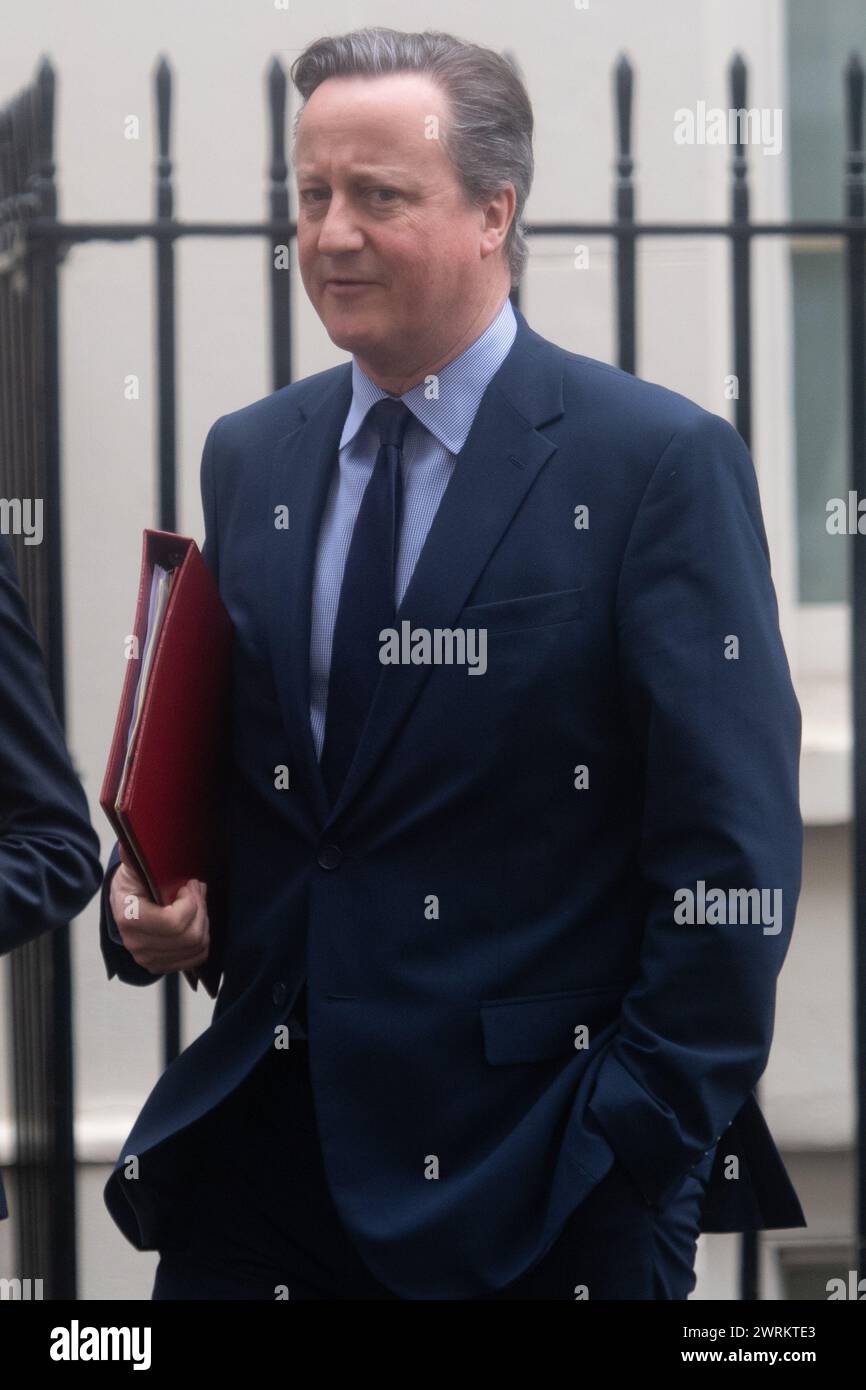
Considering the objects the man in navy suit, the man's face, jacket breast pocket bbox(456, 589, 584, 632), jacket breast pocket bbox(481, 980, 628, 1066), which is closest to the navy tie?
the man in navy suit

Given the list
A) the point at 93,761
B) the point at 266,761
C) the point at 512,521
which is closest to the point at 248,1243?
the point at 266,761

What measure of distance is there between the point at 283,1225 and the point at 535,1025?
398 mm

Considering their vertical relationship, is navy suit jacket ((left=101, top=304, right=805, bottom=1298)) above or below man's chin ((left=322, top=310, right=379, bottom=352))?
below

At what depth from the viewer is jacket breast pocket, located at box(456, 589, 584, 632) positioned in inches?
81.7

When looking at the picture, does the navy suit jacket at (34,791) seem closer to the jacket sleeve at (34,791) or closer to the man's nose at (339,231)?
the jacket sleeve at (34,791)

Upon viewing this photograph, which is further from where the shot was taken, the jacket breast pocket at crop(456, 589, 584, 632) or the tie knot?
the tie knot

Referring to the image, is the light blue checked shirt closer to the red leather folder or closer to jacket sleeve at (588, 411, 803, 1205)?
the red leather folder

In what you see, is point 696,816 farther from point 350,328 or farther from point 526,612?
point 350,328

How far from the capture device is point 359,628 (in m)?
2.14

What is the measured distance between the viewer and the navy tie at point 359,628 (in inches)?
84.2

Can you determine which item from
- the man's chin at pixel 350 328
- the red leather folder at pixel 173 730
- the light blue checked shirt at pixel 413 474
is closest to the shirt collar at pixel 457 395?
the light blue checked shirt at pixel 413 474

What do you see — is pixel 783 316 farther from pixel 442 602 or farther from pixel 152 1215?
pixel 152 1215

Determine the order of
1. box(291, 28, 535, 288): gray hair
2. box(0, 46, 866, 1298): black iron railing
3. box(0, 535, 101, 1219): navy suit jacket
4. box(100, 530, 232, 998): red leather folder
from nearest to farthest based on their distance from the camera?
box(100, 530, 232, 998): red leather folder, box(291, 28, 535, 288): gray hair, box(0, 535, 101, 1219): navy suit jacket, box(0, 46, 866, 1298): black iron railing

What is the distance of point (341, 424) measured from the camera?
2287 mm
